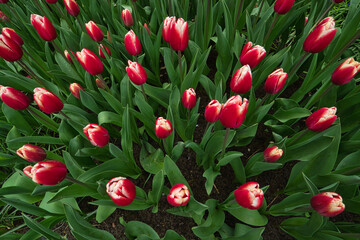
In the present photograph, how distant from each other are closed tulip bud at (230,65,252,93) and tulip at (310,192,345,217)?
1.38 feet

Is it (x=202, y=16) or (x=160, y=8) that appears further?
(x=160, y=8)

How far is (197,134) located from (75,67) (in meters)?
0.79

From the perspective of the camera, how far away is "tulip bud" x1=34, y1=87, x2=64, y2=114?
99 centimetres

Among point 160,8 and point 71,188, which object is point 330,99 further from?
point 71,188

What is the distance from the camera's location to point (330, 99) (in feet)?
4.24

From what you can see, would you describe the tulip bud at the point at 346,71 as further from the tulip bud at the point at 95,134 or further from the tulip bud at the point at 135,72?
the tulip bud at the point at 95,134

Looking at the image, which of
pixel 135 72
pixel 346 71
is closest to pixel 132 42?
pixel 135 72

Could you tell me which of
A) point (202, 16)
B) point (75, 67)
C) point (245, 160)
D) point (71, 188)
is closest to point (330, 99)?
point (245, 160)

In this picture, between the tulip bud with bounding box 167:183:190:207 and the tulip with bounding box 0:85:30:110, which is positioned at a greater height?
the tulip with bounding box 0:85:30:110

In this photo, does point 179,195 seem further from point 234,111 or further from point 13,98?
point 13,98

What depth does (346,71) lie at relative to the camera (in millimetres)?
1002

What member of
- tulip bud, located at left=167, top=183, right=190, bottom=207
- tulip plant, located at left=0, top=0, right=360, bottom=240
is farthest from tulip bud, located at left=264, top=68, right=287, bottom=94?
tulip bud, located at left=167, top=183, right=190, bottom=207

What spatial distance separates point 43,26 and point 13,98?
373 millimetres

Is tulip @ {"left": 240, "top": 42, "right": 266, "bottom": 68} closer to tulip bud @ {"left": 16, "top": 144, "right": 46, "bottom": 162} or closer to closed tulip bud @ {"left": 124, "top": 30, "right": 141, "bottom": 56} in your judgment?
closed tulip bud @ {"left": 124, "top": 30, "right": 141, "bottom": 56}
